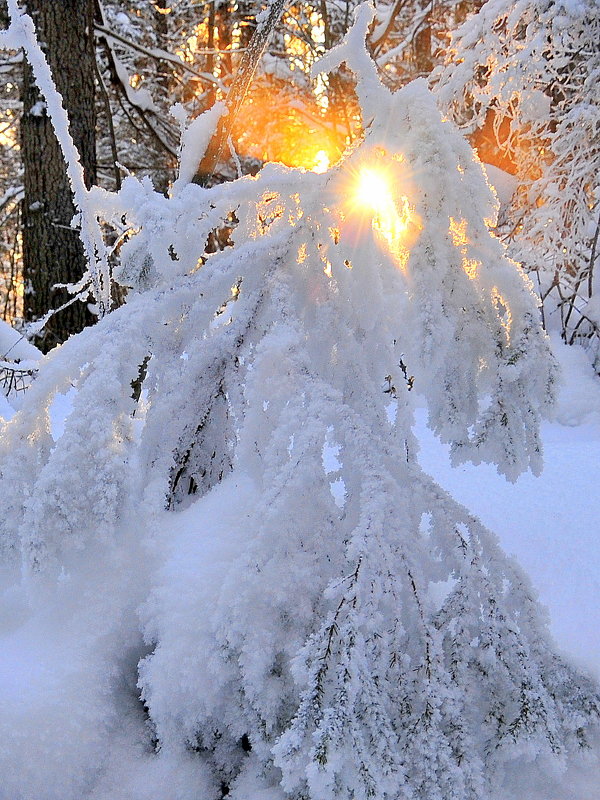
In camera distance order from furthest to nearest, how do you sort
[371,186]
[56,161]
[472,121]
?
[472,121], [56,161], [371,186]

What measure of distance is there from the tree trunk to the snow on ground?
295 centimetres

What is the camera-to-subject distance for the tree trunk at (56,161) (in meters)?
4.43

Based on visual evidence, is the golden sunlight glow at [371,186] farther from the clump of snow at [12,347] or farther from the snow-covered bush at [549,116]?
the snow-covered bush at [549,116]

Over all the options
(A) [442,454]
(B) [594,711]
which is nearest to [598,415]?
(A) [442,454]

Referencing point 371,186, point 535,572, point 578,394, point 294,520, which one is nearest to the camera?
point 294,520

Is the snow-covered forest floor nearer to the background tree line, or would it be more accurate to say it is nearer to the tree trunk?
the tree trunk

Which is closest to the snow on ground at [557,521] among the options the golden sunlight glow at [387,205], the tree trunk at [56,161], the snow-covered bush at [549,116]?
the golden sunlight glow at [387,205]

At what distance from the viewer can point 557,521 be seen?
7.93 ft

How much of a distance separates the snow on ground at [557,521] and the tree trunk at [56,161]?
2.95 metres

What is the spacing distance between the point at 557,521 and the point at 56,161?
4216mm

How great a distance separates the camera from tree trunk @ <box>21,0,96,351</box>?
4426mm

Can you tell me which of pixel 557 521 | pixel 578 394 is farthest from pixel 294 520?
pixel 578 394

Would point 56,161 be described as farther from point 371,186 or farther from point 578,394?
point 578,394

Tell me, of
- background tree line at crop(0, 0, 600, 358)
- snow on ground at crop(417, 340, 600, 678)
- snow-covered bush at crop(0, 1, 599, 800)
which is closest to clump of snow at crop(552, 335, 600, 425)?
background tree line at crop(0, 0, 600, 358)
